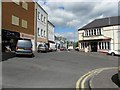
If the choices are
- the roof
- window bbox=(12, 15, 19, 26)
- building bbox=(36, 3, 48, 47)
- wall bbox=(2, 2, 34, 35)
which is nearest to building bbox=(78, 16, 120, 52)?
the roof

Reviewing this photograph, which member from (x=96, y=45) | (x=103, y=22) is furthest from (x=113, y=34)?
(x=96, y=45)

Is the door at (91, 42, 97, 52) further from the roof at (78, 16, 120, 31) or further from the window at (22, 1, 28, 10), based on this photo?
the window at (22, 1, 28, 10)

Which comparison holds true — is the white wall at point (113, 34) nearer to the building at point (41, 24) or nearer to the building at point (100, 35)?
the building at point (100, 35)

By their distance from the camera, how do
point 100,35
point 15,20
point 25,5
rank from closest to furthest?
point 15,20
point 25,5
point 100,35

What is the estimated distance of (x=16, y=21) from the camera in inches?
1447

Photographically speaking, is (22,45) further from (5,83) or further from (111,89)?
(111,89)

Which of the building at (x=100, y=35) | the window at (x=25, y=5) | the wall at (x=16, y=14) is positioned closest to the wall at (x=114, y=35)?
the building at (x=100, y=35)

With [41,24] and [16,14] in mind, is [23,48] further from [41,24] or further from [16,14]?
[41,24]

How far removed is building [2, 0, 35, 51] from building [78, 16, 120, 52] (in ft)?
65.3

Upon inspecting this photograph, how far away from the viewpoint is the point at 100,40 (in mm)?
58844

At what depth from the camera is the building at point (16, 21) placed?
32188 millimetres

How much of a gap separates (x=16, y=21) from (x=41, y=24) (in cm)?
1673

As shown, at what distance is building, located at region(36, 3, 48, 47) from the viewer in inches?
1970

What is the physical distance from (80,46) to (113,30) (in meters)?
13.2
